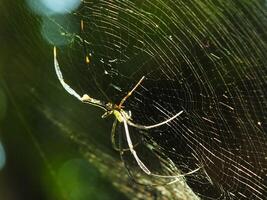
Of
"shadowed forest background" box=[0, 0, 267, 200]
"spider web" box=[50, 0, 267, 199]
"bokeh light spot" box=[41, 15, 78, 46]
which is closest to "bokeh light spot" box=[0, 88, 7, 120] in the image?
"shadowed forest background" box=[0, 0, 267, 200]

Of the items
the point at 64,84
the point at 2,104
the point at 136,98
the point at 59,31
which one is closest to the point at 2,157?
the point at 2,104

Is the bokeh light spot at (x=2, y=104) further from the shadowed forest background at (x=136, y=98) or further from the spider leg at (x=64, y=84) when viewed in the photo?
the spider leg at (x=64, y=84)

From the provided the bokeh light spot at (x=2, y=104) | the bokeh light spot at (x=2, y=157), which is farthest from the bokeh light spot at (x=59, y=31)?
the bokeh light spot at (x=2, y=157)

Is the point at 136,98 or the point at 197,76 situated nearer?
Answer: the point at 197,76

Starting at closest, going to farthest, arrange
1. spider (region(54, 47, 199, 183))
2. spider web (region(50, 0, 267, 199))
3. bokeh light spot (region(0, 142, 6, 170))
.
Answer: spider web (region(50, 0, 267, 199)), spider (region(54, 47, 199, 183)), bokeh light spot (region(0, 142, 6, 170))

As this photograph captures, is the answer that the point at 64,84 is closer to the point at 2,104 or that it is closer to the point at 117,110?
the point at 117,110

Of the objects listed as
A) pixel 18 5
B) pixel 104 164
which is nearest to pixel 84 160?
pixel 104 164

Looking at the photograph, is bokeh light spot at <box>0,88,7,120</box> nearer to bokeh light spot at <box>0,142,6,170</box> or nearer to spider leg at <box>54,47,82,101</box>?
bokeh light spot at <box>0,142,6,170</box>

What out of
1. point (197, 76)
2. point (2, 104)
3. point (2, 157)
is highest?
point (2, 104)

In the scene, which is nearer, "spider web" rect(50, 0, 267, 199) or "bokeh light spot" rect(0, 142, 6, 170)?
"spider web" rect(50, 0, 267, 199)
